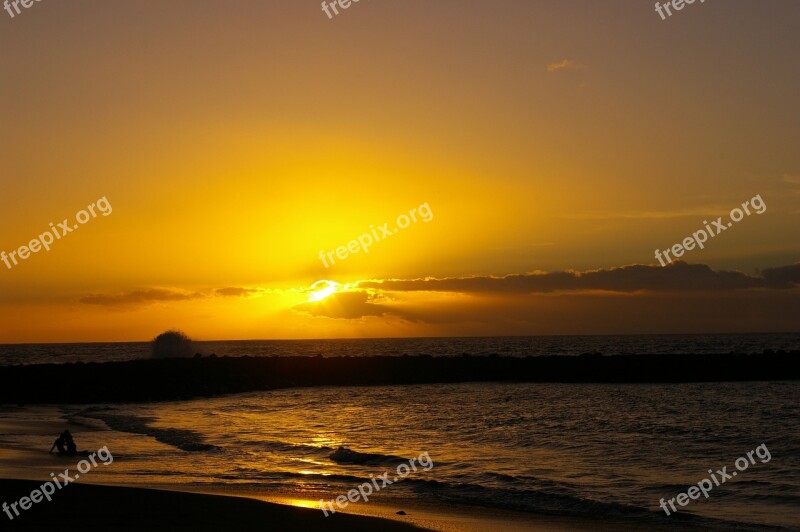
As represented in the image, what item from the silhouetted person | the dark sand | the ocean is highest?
the silhouetted person

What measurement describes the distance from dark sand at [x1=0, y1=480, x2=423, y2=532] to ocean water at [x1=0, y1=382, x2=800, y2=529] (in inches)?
67.8

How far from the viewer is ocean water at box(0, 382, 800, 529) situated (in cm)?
1661

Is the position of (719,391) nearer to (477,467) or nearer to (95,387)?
(477,467)

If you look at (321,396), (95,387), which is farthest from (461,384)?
(95,387)

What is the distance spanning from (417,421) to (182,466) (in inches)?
523

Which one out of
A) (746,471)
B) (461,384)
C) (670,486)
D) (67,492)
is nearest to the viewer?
(67,492)

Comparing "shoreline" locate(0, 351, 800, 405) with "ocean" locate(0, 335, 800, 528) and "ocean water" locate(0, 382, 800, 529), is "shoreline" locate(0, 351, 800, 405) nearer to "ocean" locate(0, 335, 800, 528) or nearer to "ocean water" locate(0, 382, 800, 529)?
"ocean" locate(0, 335, 800, 528)

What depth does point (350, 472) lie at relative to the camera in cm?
1950

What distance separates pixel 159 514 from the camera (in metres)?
13.0

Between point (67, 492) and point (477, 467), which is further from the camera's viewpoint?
point (477, 467)

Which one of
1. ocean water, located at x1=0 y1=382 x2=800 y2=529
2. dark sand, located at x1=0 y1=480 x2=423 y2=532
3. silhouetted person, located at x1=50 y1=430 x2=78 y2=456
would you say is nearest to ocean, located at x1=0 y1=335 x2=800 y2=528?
ocean water, located at x1=0 y1=382 x2=800 y2=529

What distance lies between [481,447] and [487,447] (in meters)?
0.18

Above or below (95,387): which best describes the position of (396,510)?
below

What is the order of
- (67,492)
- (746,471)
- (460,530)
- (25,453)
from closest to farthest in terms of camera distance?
(460,530), (67,492), (746,471), (25,453)
